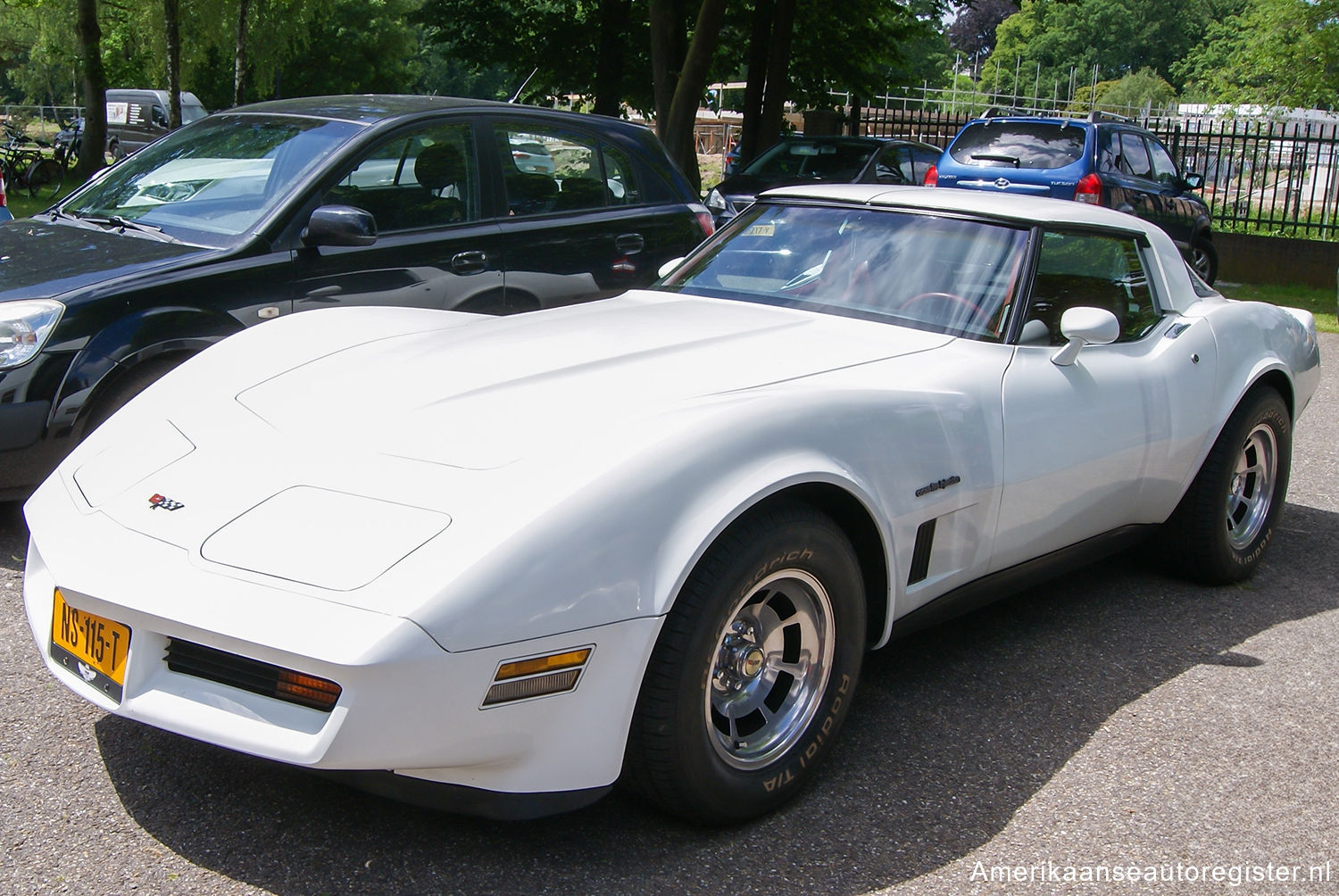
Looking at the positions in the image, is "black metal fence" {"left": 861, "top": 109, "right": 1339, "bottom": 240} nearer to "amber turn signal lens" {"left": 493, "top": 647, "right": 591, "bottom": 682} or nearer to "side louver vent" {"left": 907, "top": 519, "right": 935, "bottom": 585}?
"side louver vent" {"left": 907, "top": 519, "right": 935, "bottom": 585}

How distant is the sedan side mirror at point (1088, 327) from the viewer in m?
3.58

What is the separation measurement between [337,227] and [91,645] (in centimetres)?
277

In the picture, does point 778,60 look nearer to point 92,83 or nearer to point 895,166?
point 895,166

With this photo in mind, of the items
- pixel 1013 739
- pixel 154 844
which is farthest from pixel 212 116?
pixel 1013 739

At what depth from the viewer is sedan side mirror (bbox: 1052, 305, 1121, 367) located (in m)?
3.58

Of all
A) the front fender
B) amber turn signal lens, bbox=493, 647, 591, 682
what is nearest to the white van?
the front fender

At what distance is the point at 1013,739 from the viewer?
10.8ft

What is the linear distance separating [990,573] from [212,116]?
14.7ft

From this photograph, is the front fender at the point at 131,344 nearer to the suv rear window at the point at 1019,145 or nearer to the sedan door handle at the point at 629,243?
the sedan door handle at the point at 629,243

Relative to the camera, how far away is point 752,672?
281 cm

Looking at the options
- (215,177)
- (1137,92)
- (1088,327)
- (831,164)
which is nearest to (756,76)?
(831,164)

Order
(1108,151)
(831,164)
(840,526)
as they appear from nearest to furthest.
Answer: (840,526) → (1108,151) → (831,164)

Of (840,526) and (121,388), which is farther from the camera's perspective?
(121,388)

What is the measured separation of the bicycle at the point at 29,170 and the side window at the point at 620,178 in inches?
655
